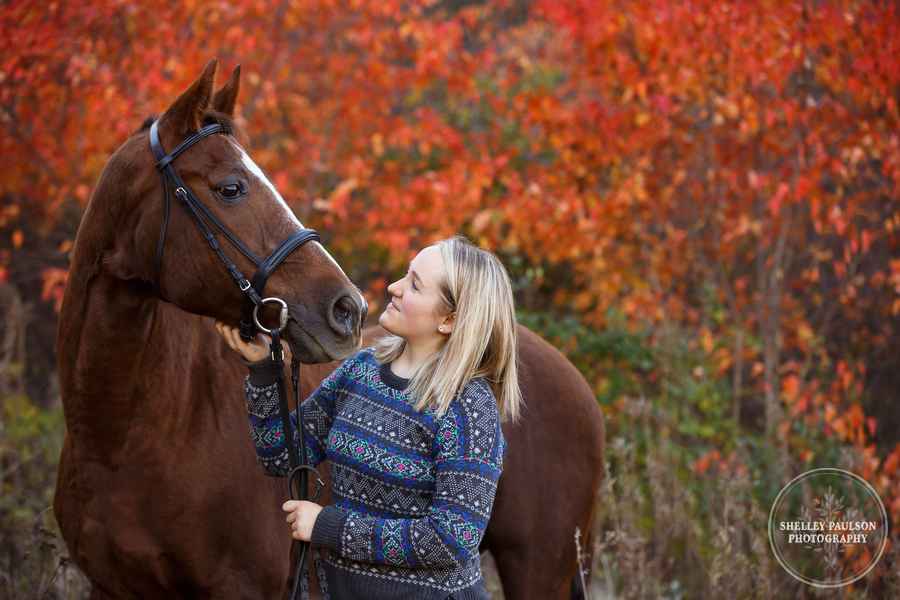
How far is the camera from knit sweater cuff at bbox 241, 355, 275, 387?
195 cm

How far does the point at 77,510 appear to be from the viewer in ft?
7.33

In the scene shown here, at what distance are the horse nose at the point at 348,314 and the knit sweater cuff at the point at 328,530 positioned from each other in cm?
50

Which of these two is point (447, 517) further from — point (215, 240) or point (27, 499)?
point (27, 499)

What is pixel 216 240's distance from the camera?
202 cm

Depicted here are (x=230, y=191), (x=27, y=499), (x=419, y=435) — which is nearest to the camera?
(x=419, y=435)

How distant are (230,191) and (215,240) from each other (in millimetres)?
159

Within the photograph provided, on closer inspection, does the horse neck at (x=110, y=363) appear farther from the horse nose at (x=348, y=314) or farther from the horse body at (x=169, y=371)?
the horse nose at (x=348, y=314)

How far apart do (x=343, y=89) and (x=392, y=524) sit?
5638 millimetres

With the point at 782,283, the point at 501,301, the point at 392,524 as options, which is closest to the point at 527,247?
the point at 782,283

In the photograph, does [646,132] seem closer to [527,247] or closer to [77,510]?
[527,247]

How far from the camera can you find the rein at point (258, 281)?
6.30 ft

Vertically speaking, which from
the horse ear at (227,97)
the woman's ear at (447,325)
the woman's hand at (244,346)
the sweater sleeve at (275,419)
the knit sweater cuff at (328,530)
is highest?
the horse ear at (227,97)

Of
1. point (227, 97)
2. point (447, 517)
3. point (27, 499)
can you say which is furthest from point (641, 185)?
point (27, 499)

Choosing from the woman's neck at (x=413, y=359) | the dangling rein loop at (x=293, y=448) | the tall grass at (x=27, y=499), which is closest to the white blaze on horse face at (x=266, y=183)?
the dangling rein loop at (x=293, y=448)
